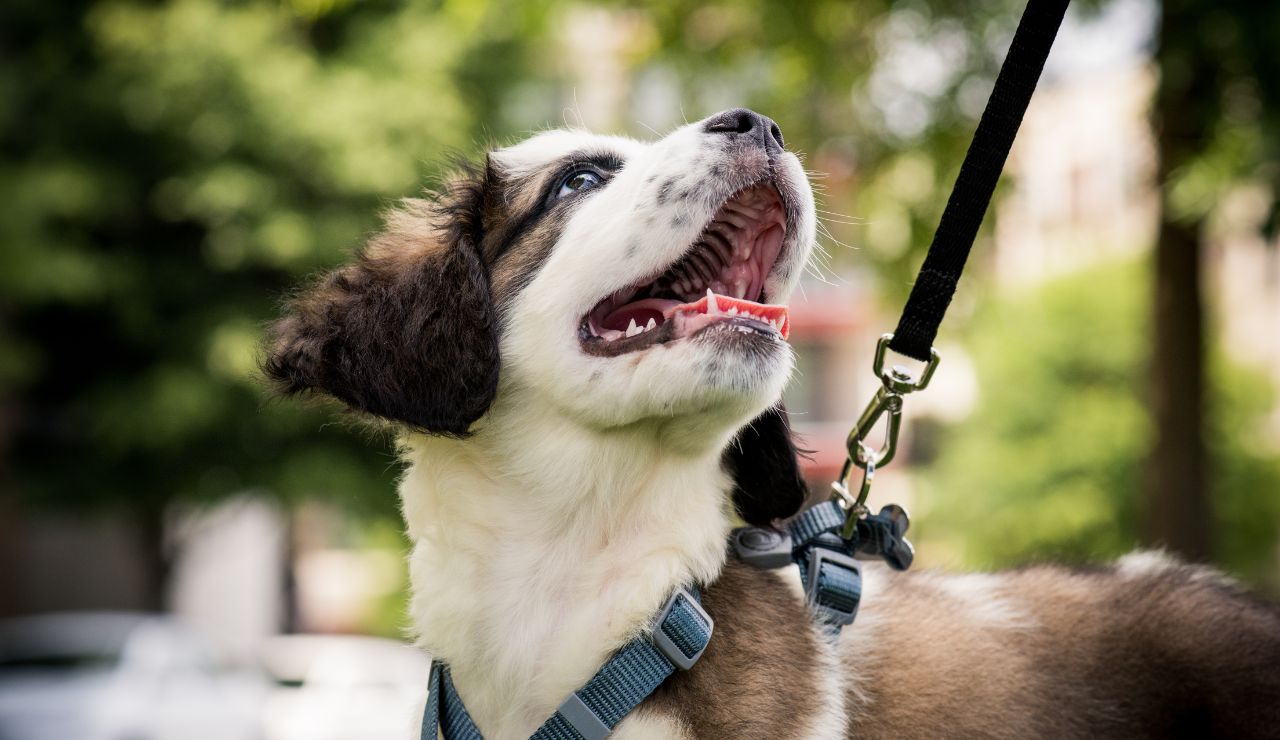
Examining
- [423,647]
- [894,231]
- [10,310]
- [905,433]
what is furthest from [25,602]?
[905,433]

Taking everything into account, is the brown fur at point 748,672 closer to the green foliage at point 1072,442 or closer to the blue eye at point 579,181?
Result: the blue eye at point 579,181

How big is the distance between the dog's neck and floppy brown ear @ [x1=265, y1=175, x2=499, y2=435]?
0.21m

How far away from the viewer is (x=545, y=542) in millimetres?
3158

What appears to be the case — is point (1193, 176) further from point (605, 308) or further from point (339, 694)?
point (339, 694)

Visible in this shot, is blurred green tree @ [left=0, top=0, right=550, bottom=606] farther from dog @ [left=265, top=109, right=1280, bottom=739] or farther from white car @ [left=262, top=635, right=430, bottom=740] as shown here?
dog @ [left=265, top=109, right=1280, bottom=739]

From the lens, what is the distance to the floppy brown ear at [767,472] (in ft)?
11.1

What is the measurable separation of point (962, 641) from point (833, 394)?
146 ft

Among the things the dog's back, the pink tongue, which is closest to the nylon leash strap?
the dog's back

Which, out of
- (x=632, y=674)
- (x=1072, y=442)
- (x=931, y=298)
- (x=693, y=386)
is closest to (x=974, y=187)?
(x=931, y=298)

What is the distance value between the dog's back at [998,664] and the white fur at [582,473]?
0.41 feet

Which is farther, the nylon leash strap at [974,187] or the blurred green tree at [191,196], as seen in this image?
the blurred green tree at [191,196]

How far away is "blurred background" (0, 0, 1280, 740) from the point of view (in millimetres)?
8148

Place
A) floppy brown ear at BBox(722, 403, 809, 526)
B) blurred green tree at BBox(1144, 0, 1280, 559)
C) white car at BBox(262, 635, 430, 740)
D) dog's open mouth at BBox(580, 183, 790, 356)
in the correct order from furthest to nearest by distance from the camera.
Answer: white car at BBox(262, 635, 430, 740) < blurred green tree at BBox(1144, 0, 1280, 559) < floppy brown ear at BBox(722, 403, 809, 526) < dog's open mouth at BBox(580, 183, 790, 356)

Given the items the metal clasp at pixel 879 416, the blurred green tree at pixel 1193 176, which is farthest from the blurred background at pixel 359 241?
the metal clasp at pixel 879 416
